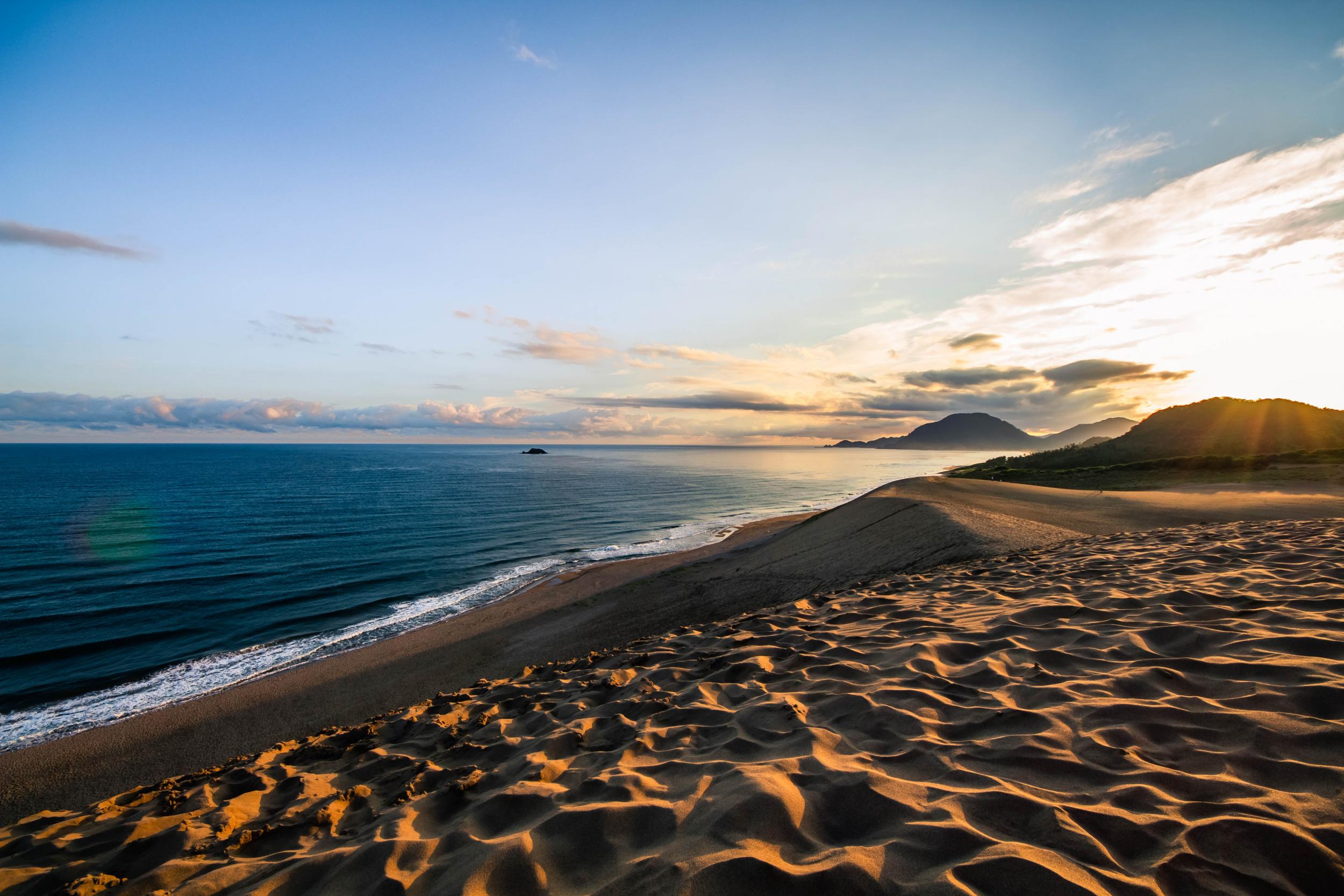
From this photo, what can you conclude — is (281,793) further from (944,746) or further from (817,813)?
(944,746)

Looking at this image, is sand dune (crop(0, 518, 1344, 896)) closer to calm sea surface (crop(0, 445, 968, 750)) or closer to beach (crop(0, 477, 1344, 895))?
beach (crop(0, 477, 1344, 895))

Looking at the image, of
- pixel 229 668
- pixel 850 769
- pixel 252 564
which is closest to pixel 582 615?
pixel 229 668

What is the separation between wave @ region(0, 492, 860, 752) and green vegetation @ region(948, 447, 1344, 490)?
26.6 m

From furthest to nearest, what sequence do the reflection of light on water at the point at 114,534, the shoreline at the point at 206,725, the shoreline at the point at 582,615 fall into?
the reflection of light on water at the point at 114,534 < the shoreline at the point at 582,615 < the shoreline at the point at 206,725

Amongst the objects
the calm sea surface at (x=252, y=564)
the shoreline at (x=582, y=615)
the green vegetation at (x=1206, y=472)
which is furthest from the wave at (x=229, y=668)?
the green vegetation at (x=1206, y=472)

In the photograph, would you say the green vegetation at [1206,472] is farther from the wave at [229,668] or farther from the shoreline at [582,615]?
the wave at [229,668]

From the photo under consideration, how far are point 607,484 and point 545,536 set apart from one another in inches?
1434

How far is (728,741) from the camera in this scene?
3979mm

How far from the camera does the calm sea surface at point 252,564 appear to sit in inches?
520

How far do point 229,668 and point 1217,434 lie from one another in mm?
67794

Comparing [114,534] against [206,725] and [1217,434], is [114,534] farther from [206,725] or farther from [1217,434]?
[1217,434]

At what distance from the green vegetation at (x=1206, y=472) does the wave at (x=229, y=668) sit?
26595mm

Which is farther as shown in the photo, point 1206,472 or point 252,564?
point 1206,472

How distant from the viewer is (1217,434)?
4647cm
